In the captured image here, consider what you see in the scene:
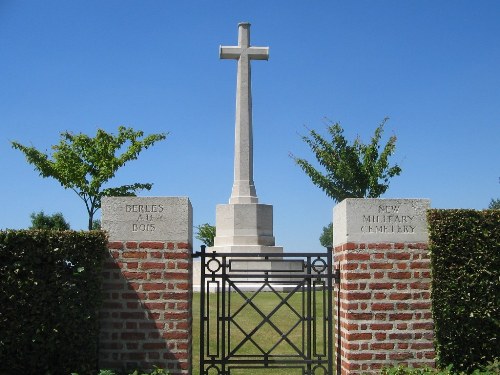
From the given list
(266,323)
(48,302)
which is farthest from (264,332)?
(48,302)

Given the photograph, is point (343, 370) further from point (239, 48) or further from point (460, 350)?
point (239, 48)

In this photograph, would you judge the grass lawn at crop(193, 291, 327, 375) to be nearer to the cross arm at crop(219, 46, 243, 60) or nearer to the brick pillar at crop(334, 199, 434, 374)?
the brick pillar at crop(334, 199, 434, 374)

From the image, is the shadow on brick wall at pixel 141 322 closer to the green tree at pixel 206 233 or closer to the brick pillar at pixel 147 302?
the brick pillar at pixel 147 302

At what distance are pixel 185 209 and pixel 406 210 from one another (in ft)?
8.28

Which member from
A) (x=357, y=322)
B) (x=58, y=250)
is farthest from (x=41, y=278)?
(x=357, y=322)

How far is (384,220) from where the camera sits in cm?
677

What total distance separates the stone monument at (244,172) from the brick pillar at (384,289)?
1241 cm

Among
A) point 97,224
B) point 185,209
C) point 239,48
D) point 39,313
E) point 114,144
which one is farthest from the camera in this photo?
point 97,224

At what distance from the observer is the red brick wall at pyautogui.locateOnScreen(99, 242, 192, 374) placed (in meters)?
6.56

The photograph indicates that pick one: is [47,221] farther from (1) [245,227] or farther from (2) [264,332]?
(2) [264,332]

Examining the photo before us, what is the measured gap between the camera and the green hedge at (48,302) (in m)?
6.25

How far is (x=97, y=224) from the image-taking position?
35.7 meters

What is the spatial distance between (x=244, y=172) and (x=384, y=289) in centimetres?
1293

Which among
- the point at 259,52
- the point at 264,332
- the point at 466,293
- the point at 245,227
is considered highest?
the point at 259,52
